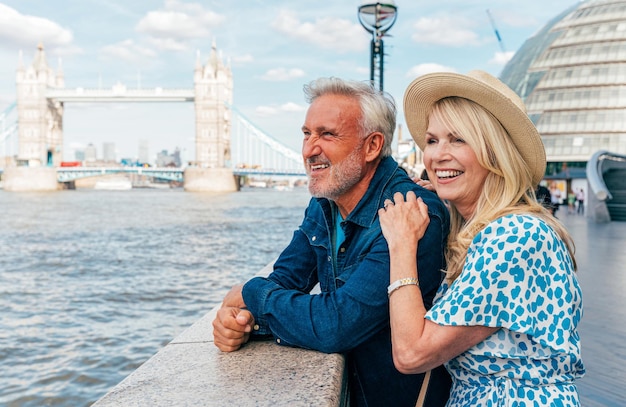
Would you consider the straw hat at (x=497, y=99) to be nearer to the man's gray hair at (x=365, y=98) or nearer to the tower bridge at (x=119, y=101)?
the man's gray hair at (x=365, y=98)

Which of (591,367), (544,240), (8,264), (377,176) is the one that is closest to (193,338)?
(377,176)

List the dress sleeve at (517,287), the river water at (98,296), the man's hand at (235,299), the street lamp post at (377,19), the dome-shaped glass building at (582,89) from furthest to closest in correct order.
A: the dome-shaped glass building at (582,89) → the street lamp post at (377,19) → the river water at (98,296) → the man's hand at (235,299) → the dress sleeve at (517,287)

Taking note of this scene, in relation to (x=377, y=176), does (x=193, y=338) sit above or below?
below

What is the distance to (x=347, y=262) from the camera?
1.85m

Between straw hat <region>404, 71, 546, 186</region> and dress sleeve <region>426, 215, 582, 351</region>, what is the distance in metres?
0.25

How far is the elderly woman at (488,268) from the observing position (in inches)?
54.3

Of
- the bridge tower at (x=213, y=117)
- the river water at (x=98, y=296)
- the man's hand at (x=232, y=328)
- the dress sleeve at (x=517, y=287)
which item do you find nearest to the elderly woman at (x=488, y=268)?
the dress sleeve at (x=517, y=287)

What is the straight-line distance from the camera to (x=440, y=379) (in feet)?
5.77

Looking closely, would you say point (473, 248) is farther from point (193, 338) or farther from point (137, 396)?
point (193, 338)

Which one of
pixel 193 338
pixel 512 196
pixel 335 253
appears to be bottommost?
pixel 193 338

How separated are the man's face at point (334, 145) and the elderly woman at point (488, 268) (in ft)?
0.78

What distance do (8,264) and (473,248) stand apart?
470 inches

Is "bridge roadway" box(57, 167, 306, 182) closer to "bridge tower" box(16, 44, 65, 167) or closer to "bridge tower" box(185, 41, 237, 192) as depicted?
"bridge tower" box(185, 41, 237, 192)

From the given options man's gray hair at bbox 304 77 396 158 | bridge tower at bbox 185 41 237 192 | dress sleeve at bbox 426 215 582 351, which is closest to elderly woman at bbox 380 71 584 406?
dress sleeve at bbox 426 215 582 351
